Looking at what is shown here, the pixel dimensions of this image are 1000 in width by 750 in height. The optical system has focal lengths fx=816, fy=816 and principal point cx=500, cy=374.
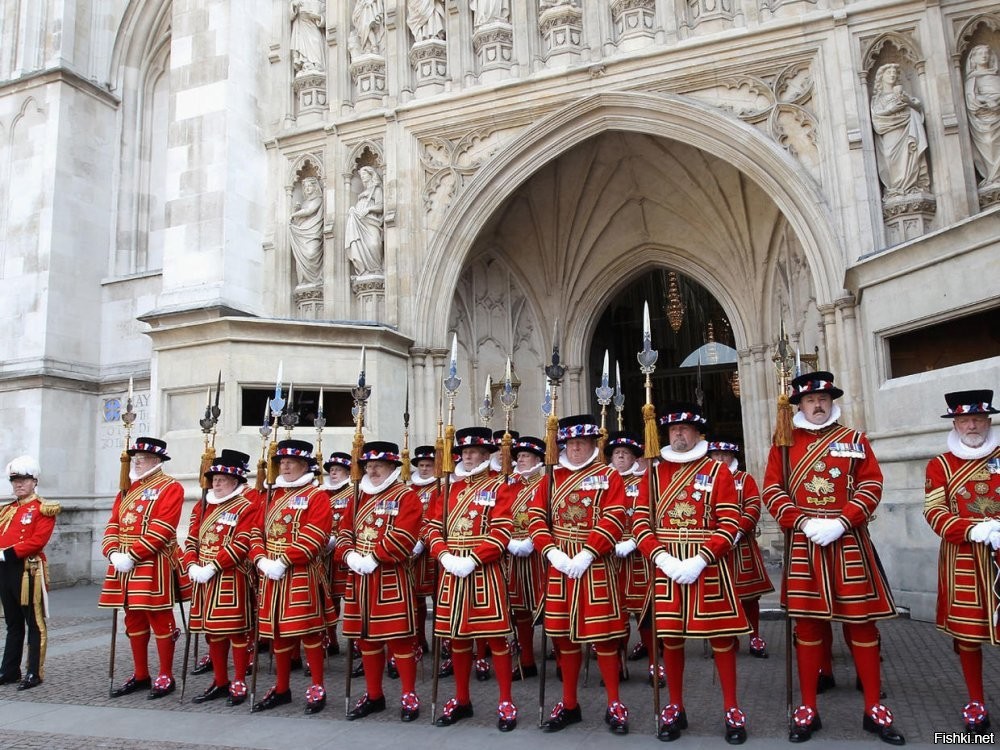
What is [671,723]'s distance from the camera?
16.1 ft

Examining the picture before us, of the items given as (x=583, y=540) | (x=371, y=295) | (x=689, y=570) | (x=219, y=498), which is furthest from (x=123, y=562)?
(x=371, y=295)

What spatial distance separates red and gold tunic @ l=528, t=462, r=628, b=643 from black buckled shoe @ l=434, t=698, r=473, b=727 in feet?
2.87

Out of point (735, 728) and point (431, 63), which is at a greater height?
point (431, 63)

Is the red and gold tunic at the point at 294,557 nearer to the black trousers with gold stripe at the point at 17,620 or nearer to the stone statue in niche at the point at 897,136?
the black trousers with gold stripe at the point at 17,620

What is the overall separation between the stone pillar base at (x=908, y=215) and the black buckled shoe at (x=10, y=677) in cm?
1045

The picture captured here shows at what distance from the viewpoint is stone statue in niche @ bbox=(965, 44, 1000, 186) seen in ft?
32.1

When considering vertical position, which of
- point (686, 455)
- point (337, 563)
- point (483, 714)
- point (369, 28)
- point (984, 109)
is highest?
point (369, 28)

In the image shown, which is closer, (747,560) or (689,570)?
(689,570)

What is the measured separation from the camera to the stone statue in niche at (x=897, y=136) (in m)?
10.1

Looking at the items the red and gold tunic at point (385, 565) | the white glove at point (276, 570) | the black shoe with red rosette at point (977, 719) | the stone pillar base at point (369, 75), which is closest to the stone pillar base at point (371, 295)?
the stone pillar base at point (369, 75)

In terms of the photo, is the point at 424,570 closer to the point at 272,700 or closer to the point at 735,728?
the point at 272,700

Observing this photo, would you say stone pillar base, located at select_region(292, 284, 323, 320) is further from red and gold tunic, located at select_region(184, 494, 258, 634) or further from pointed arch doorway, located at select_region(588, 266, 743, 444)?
red and gold tunic, located at select_region(184, 494, 258, 634)

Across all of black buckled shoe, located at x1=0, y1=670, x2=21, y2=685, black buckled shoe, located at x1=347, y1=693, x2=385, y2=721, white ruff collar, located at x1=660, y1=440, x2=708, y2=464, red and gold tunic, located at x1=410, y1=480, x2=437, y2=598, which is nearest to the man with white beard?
white ruff collar, located at x1=660, y1=440, x2=708, y2=464

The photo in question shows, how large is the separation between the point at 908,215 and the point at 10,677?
10787 millimetres
